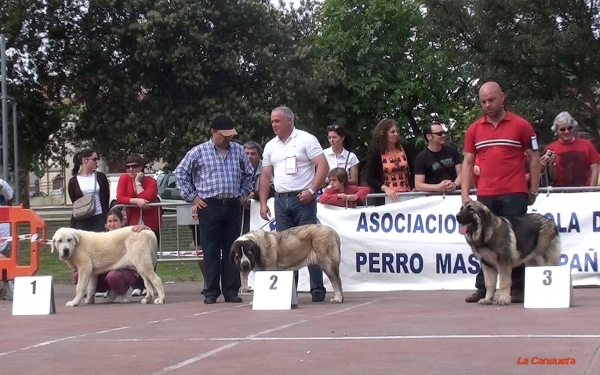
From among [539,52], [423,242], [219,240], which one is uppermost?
[539,52]

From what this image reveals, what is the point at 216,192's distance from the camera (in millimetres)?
12289

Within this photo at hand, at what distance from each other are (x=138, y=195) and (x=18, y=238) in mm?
1595

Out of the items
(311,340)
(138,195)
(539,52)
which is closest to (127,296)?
(138,195)

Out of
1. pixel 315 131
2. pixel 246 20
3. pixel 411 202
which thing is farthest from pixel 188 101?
pixel 411 202

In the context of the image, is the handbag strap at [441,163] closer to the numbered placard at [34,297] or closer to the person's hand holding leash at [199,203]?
the person's hand holding leash at [199,203]

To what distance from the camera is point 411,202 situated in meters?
13.9

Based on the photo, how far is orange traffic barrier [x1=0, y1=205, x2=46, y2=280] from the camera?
13695 millimetres

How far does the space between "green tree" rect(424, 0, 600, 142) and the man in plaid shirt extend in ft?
58.4

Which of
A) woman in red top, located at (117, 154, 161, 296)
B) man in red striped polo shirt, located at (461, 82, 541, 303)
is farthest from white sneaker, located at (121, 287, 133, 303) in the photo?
man in red striped polo shirt, located at (461, 82, 541, 303)

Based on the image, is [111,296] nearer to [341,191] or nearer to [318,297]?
[318,297]

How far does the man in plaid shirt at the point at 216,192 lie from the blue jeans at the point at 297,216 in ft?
1.74

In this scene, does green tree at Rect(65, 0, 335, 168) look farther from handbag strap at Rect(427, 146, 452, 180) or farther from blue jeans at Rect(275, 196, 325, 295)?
blue jeans at Rect(275, 196, 325, 295)

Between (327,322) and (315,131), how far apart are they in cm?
4019

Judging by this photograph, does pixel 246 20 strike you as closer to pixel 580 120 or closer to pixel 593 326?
pixel 580 120
